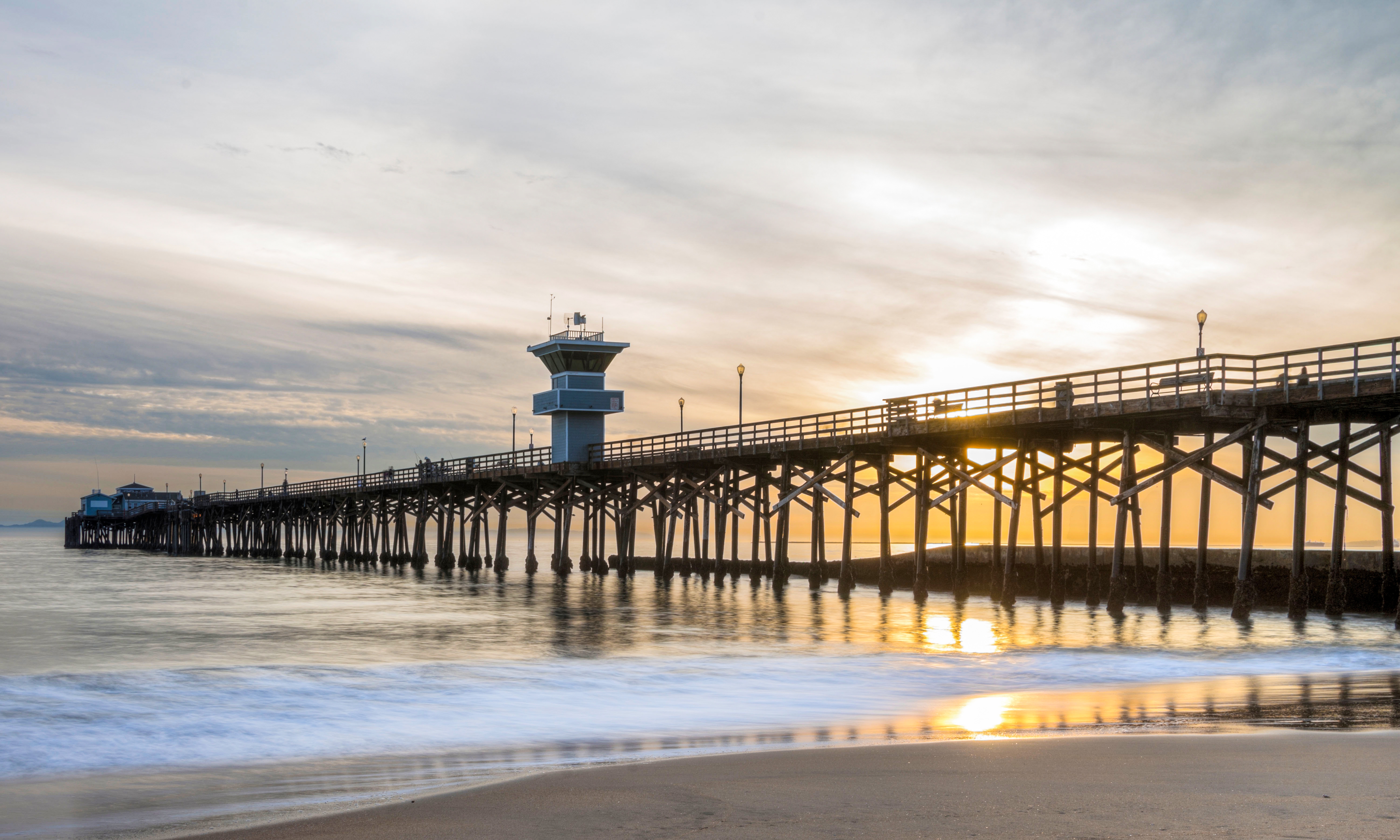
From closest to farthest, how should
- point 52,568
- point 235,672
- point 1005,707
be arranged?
point 1005,707 < point 235,672 < point 52,568

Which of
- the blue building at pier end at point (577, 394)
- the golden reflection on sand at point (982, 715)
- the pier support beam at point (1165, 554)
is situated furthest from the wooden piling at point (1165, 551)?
the blue building at pier end at point (577, 394)

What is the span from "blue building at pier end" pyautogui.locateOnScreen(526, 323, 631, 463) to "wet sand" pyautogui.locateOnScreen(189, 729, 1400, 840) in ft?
142

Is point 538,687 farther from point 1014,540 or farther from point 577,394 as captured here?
point 577,394

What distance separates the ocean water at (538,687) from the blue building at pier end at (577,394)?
19.6 meters

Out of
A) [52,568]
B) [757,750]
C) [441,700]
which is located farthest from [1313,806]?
[52,568]

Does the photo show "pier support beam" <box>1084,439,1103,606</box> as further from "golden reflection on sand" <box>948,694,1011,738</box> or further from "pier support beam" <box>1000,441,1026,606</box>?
"golden reflection on sand" <box>948,694,1011,738</box>

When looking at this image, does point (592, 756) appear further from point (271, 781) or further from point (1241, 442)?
point (1241, 442)

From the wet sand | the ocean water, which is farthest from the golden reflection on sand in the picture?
the wet sand

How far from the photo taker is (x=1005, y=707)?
1402cm

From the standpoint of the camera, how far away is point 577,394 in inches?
2088

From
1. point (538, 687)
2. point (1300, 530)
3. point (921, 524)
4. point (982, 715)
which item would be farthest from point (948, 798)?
point (921, 524)

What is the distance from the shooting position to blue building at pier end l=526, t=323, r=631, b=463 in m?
52.8

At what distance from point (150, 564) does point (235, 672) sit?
236ft

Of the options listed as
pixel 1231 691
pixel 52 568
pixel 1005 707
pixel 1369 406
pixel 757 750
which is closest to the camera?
pixel 757 750
